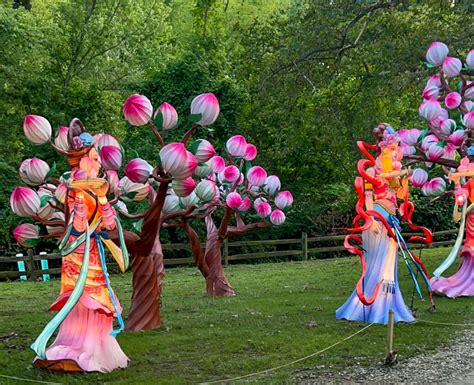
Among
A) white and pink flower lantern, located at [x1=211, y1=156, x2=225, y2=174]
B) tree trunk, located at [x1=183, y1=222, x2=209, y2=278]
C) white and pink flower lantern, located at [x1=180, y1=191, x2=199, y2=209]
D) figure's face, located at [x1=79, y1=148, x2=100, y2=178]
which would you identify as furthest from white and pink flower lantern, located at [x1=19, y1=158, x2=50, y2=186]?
tree trunk, located at [x1=183, y1=222, x2=209, y2=278]

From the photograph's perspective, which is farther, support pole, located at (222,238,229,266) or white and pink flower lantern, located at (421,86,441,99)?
support pole, located at (222,238,229,266)

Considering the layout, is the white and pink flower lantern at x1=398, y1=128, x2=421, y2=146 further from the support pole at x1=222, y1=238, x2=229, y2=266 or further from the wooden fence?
the support pole at x1=222, y1=238, x2=229, y2=266

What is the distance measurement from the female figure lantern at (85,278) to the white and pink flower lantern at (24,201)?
33.1 inches

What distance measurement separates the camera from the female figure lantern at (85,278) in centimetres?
715

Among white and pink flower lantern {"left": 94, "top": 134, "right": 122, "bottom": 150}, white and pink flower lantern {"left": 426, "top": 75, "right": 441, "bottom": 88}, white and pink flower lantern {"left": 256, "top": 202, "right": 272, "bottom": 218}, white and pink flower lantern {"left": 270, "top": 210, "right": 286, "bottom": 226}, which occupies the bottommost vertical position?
white and pink flower lantern {"left": 270, "top": 210, "right": 286, "bottom": 226}

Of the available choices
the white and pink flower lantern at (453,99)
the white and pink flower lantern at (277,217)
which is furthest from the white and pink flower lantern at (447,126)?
the white and pink flower lantern at (277,217)

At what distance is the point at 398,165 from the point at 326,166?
1334cm

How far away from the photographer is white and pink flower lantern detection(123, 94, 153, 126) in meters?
8.16

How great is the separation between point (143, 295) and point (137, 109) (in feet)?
8.78

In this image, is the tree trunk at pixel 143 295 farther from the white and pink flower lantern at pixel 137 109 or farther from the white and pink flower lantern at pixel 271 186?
the white and pink flower lantern at pixel 271 186

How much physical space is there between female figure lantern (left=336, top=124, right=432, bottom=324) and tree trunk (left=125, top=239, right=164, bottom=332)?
2.74 m

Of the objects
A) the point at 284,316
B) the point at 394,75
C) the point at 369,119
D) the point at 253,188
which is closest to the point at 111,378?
the point at 284,316

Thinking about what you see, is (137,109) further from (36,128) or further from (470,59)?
(470,59)

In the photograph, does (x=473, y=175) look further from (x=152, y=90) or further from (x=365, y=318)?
(x=152, y=90)
